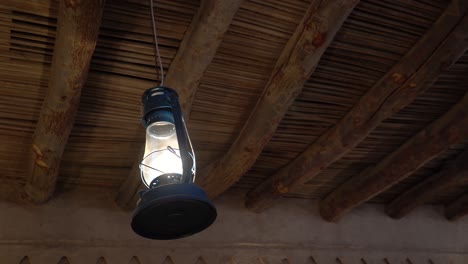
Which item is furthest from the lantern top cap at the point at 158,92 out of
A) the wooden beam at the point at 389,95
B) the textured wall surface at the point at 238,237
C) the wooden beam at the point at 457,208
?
the wooden beam at the point at 457,208

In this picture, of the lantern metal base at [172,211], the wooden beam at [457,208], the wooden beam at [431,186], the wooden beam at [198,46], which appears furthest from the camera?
the wooden beam at [457,208]

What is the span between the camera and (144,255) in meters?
2.72

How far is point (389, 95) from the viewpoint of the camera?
7.16 ft

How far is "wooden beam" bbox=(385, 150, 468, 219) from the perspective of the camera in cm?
295

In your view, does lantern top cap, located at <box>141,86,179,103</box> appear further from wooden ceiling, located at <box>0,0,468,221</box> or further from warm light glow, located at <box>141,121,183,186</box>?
wooden ceiling, located at <box>0,0,468,221</box>

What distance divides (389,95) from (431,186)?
1.24 m

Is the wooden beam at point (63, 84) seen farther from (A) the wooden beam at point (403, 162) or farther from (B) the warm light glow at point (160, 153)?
(A) the wooden beam at point (403, 162)

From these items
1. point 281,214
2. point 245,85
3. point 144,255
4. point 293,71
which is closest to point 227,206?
point 281,214

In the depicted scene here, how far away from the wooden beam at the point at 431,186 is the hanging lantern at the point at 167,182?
2319mm

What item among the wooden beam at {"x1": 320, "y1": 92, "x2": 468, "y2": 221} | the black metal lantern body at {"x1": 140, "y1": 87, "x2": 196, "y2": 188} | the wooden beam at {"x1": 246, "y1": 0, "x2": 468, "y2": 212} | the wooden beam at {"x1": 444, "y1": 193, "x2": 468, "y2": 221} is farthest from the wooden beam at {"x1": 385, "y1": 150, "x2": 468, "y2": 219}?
the black metal lantern body at {"x1": 140, "y1": 87, "x2": 196, "y2": 188}

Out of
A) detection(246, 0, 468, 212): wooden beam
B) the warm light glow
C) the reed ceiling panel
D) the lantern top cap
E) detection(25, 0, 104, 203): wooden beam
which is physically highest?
the reed ceiling panel

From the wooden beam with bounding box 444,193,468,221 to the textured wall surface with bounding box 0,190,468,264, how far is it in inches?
2.4

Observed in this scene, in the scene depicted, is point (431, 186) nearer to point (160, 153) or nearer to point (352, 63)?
point (352, 63)

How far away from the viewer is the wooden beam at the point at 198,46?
5.47 ft
